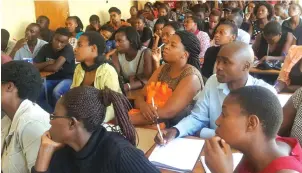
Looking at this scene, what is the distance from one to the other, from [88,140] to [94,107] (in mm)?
148

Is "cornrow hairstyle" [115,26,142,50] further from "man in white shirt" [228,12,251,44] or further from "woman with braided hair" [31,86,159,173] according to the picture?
"woman with braided hair" [31,86,159,173]

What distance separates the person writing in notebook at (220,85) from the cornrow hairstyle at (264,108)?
29.3 inches

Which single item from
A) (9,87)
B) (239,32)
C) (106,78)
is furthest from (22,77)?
(239,32)

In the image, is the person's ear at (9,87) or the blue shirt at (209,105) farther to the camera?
the blue shirt at (209,105)

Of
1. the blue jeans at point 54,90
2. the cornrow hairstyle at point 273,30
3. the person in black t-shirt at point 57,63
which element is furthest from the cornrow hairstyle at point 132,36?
the cornrow hairstyle at point 273,30

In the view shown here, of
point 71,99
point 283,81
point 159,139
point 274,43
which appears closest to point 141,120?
point 159,139

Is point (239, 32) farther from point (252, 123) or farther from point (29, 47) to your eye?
point (252, 123)

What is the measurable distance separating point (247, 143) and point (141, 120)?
0.96 metres

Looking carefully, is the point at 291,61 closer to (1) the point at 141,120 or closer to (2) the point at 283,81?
(2) the point at 283,81

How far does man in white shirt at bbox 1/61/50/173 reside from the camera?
5.52 ft

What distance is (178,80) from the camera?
242 cm

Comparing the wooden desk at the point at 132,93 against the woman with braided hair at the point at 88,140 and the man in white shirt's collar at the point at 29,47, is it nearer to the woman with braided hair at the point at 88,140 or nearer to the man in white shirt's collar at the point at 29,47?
the woman with braided hair at the point at 88,140

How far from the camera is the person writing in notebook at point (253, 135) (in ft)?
4.15

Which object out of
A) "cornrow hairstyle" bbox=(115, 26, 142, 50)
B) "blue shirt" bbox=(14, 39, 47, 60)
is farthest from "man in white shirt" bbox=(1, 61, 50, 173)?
"blue shirt" bbox=(14, 39, 47, 60)
